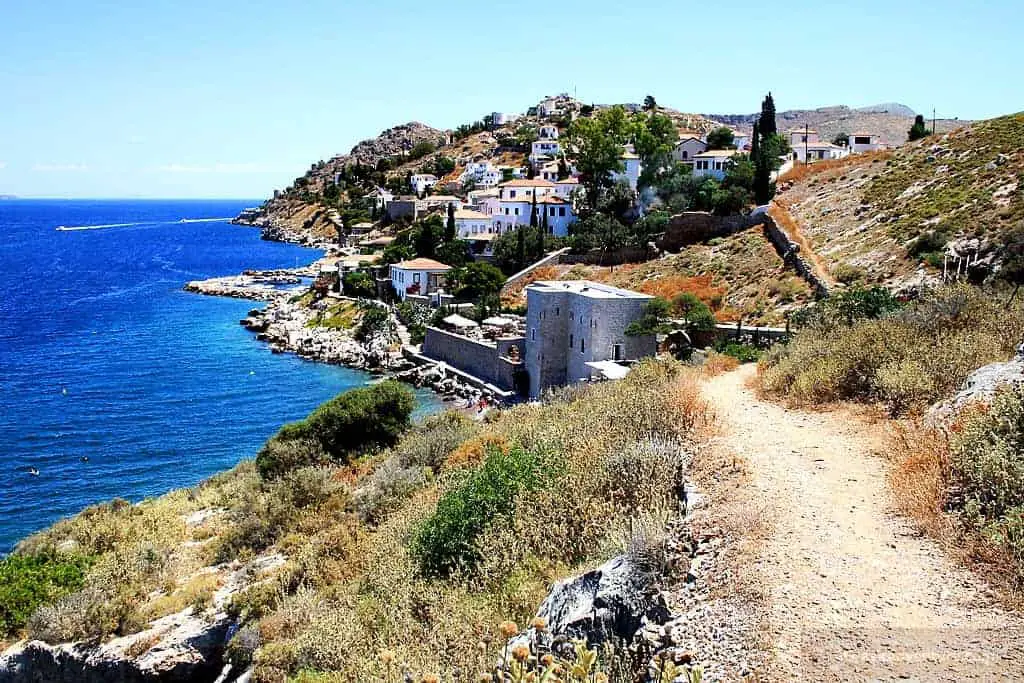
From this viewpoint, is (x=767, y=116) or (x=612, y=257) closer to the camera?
(x=612, y=257)

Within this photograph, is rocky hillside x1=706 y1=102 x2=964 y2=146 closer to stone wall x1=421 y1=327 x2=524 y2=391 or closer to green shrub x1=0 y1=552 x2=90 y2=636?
stone wall x1=421 y1=327 x2=524 y2=391

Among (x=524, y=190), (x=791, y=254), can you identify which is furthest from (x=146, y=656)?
(x=524, y=190)

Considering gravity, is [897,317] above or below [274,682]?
above

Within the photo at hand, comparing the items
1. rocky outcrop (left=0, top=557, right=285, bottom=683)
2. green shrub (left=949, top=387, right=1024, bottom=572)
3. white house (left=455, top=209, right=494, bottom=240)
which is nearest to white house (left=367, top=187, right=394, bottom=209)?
white house (left=455, top=209, right=494, bottom=240)

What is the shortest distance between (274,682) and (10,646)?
722 centimetres

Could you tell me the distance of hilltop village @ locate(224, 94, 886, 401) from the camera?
2831cm

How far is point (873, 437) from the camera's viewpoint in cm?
917

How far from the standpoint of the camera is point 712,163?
2408 inches

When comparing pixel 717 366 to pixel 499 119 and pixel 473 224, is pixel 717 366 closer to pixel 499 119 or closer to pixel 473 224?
pixel 473 224

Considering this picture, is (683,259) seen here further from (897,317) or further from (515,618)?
(515,618)

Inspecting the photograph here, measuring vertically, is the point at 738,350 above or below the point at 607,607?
below

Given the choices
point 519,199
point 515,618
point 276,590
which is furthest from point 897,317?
point 519,199

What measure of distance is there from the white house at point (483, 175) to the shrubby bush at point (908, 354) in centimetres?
8658

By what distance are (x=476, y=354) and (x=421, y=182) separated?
2989 inches
